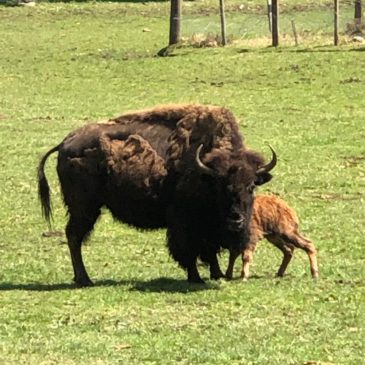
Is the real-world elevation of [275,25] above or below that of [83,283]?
below

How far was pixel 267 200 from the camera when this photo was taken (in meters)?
13.1

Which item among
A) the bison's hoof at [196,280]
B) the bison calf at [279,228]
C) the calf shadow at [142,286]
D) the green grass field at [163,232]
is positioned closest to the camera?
the green grass field at [163,232]

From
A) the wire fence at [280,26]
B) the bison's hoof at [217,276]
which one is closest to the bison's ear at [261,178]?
the bison's hoof at [217,276]

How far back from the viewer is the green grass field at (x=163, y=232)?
9352mm

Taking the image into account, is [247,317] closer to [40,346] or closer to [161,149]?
[40,346]

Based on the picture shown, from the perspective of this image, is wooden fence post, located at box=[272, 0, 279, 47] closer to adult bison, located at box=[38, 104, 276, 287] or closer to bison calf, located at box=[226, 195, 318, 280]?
bison calf, located at box=[226, 195, 318, 280]

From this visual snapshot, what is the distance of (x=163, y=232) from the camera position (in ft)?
50.6

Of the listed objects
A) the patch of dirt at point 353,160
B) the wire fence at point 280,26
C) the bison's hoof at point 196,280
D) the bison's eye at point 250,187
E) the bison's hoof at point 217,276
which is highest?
the bison's eye at point 250,187

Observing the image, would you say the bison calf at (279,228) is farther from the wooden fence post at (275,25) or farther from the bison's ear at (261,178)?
the wooden fence post at (275,25)

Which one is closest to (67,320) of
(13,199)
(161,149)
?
(161,149)

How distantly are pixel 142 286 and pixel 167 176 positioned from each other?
1.30m

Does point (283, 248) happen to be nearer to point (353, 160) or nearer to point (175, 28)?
point (353, 160)

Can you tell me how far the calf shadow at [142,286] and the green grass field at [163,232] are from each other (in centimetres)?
3

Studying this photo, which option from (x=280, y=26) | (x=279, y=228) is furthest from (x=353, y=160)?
(x=280, y=26)
